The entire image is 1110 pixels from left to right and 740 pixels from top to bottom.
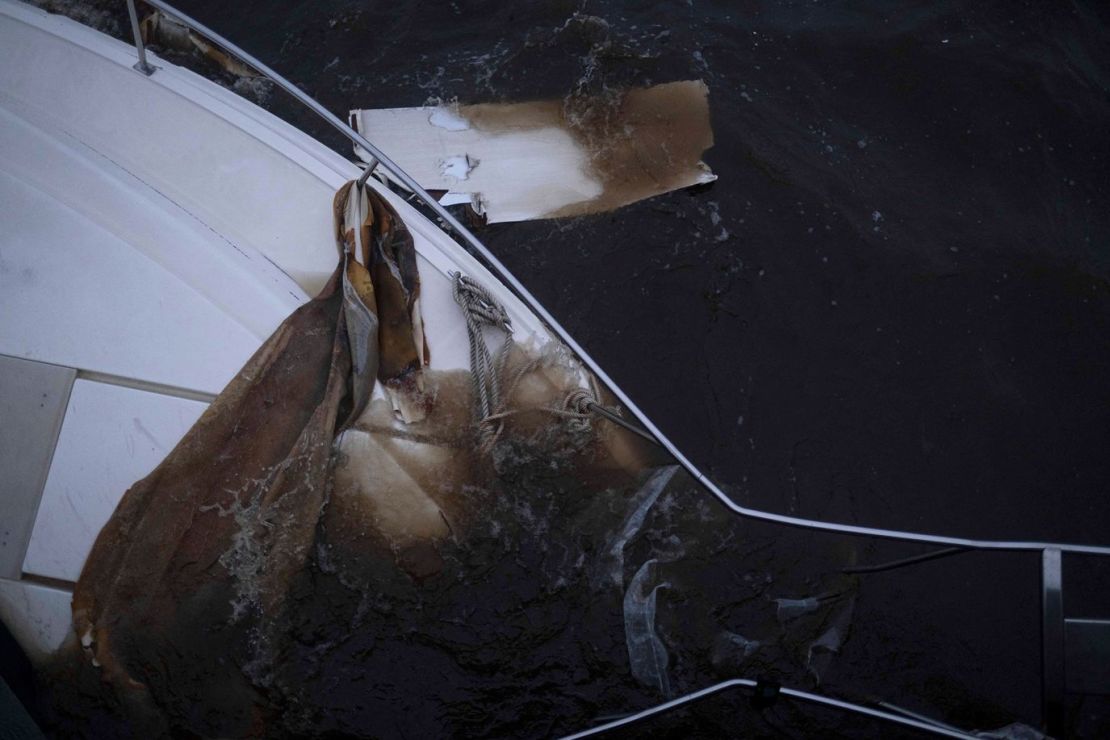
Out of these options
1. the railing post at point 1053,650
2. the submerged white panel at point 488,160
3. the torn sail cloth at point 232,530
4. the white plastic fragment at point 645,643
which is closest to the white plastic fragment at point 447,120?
the submerged white panel at point 488,160

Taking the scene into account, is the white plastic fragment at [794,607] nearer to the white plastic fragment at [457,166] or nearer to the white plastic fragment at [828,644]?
the white plastic fragment at [828,644]

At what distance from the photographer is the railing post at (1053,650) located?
1767 millimetres

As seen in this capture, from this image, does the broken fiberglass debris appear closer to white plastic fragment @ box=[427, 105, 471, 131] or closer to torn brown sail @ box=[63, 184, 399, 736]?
white plastic fragment @ box=[427, 105, 471, 131]

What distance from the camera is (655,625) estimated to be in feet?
7.81

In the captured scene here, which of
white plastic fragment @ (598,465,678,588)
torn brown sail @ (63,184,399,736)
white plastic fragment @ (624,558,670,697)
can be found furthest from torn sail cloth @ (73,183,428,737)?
white plastic fragment @ (624,558,670,697)

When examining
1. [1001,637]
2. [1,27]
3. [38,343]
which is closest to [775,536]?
[1001,637]

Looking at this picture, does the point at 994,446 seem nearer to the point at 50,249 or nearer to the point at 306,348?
the point at 306,348

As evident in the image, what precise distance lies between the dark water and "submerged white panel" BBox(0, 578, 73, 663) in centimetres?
167

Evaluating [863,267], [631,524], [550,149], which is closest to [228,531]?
[631,524]

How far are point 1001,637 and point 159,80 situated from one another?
3.32 meters

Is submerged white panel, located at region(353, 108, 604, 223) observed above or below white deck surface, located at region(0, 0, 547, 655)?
above

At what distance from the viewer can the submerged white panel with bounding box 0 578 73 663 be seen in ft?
6.46

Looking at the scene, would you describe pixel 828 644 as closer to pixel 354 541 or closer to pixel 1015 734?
pixel 1015 734

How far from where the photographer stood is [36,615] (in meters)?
1.99
